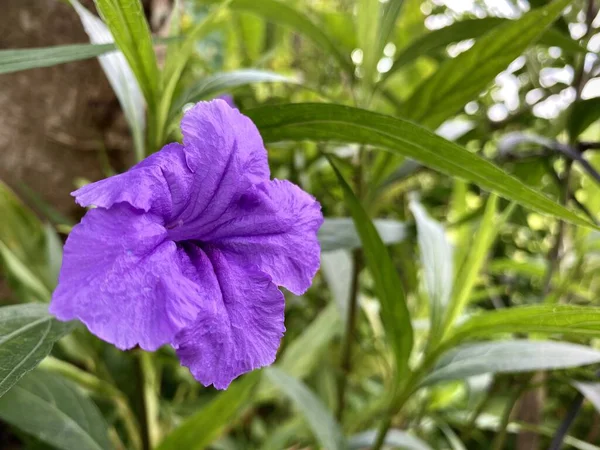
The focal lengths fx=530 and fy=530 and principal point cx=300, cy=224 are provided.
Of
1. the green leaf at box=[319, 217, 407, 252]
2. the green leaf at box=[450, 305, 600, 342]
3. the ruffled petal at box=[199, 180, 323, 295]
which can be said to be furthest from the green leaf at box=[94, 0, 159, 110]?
the green leaf at box=[450, 305, 600, 342]

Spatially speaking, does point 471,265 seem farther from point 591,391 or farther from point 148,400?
point 148,400

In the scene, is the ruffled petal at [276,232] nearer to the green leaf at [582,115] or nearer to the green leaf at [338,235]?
the green leaf at [338,235]

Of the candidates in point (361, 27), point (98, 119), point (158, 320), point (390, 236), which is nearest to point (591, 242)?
point (390, 236)

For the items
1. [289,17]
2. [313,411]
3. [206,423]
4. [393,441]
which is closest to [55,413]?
[206,423]

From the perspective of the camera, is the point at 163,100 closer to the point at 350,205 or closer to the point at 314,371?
the point at 350,205

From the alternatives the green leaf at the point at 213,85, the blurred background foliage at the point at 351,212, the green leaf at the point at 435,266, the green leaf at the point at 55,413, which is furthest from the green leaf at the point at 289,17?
the green leaf at the point at 55,413

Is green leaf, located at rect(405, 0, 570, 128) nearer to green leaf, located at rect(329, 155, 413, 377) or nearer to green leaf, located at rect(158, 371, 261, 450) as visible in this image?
green leaf, located at rect(329, 155, 413, 377)
